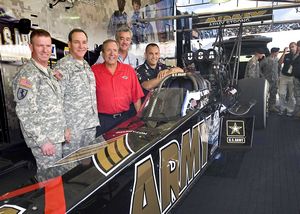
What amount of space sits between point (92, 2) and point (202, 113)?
4.30 m

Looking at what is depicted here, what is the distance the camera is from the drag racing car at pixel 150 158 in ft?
4.31

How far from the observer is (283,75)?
7.11 m

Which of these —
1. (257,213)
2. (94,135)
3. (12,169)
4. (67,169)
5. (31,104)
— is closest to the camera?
(67,169)

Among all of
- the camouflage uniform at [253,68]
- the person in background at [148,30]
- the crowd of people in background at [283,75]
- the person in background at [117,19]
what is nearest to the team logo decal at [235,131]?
the crowd of people in background at [283,75]

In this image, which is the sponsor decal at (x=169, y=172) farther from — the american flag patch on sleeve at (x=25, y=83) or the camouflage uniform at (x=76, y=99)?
the american flag patch on sleeve at (x=25, y=83)

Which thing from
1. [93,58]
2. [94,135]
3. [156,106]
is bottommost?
[94,135]

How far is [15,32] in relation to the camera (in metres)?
4.20

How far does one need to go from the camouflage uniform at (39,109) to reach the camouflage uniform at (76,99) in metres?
0.15

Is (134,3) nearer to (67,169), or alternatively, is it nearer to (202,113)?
(202,113)

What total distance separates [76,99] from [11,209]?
4.59 ft

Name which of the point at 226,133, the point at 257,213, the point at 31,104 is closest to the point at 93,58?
the point at 226,133

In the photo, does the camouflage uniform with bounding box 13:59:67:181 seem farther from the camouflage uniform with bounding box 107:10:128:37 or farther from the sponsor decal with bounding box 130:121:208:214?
the camouflage uniform with bounding box 107:10:128:37

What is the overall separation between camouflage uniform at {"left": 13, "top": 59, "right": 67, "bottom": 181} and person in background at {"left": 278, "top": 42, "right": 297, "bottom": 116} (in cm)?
588

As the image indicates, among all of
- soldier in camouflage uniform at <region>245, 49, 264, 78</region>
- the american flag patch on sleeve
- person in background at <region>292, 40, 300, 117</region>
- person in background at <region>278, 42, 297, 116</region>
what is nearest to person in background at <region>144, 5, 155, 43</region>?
soldier in camouflage uniform at <region>245, 49, 264, 78</region>
